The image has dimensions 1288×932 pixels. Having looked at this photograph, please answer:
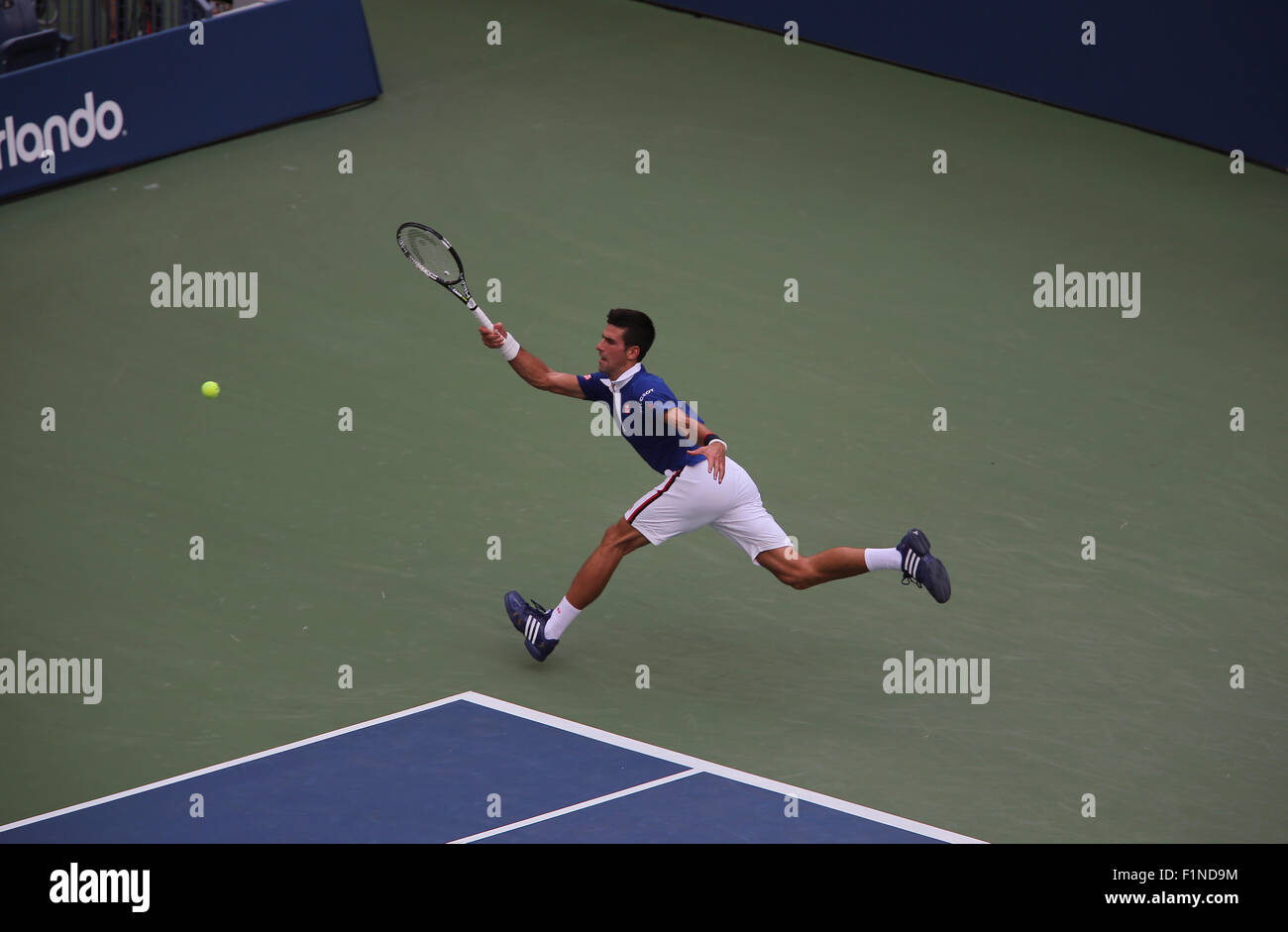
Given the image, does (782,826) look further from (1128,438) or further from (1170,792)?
(1128,438)

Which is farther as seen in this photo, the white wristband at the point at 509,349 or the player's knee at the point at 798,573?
the player's knee at the point at 798,573

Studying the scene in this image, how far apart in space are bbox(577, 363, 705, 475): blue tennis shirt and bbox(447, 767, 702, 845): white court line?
1.77 meters

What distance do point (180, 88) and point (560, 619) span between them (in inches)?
353

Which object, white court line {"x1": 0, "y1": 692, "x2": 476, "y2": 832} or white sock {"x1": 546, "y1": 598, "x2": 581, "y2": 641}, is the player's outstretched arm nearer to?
white sock {"x1": 546, "y1": 598, "x2": 581, "y2": 641}

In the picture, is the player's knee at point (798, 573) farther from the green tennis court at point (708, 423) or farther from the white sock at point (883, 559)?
the green tennis court at point (708, 423)

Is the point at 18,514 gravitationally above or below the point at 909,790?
above

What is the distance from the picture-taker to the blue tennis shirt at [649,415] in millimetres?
9797

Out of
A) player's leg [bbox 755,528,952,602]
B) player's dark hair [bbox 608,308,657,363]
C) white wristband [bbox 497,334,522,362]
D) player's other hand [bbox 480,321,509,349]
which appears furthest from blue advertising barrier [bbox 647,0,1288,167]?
player's other hand [bbox 480,321,509,349]

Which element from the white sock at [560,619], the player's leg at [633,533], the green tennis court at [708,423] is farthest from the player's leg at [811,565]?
the white sock at [560,619]

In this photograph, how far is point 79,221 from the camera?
15.8m

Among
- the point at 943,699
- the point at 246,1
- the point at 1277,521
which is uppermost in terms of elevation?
the point at 246,1
